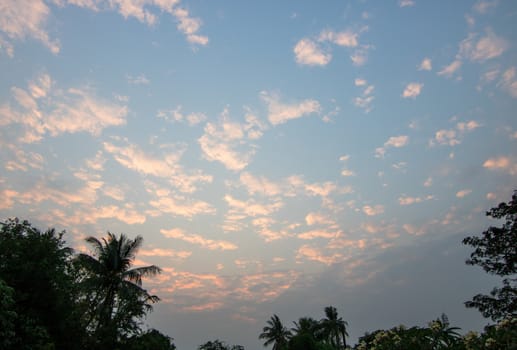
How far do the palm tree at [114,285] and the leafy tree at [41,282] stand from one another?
5.46 metres

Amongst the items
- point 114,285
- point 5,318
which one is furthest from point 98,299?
point 5,318

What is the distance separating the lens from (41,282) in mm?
19828

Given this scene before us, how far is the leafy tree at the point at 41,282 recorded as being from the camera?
1900 centimetres

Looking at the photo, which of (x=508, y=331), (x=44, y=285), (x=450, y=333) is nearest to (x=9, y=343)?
(x=44, y=285)

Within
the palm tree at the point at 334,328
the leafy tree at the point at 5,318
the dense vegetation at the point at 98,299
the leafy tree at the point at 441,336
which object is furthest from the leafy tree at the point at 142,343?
the palm tree at the point at 334,328

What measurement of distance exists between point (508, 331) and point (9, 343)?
16928 millimetres

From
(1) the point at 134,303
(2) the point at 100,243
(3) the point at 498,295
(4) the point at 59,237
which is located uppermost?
(2) the point at 100,243

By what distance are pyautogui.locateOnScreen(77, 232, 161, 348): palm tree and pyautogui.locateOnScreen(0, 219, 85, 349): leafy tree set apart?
17.9 feet

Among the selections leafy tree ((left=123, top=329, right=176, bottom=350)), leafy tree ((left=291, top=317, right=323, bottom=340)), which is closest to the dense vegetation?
leafy tree ((left=123, top=329, right=176, bottom=350))

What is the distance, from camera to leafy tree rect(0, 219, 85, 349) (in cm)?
1900

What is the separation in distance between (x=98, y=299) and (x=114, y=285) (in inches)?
60.5

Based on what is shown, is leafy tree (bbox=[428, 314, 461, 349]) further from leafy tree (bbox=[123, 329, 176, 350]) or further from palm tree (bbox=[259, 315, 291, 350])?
palm tree (bbox=[259, 315, 291, 350])

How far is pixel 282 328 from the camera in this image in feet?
231

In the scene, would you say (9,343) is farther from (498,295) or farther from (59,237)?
(498,295)
